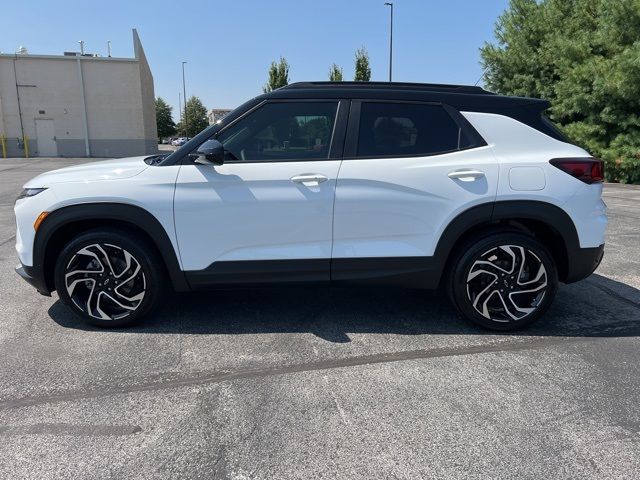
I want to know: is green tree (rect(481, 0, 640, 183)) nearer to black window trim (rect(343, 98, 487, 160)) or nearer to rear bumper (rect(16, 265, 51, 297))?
black window trim (rect(343, 98, 487, 160))

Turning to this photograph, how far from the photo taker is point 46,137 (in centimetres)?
3144

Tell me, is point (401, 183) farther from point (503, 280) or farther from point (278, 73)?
point (278, 73)

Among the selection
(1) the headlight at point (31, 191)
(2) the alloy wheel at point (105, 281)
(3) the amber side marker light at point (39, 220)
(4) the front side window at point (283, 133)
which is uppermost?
(4) the front side window at point (283, 133)

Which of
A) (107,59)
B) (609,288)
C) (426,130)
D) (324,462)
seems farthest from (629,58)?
(107,59)

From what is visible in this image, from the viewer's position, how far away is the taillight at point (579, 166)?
351cm

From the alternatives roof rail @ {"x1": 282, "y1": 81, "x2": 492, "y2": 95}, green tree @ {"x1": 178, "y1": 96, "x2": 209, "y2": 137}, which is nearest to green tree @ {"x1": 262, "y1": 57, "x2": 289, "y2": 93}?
roof rail @ {"x1": 282, "y1": 81, "x2": 492, "y2": 95}

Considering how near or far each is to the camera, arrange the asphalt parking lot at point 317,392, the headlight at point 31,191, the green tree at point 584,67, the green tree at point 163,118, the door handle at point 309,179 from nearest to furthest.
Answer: the asphalt parking lot at point 317,392 < the door handle at point 309,179 < the headlight at point 31,191 < the green tree at point 584,67 < the green tree at point 163,118

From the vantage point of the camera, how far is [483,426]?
2543 millimetres

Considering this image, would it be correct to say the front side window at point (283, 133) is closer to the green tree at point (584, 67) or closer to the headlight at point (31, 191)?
the headlight at point (31, 191)

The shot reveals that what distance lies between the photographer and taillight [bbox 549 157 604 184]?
138 inches

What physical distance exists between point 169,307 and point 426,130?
8.67 ft

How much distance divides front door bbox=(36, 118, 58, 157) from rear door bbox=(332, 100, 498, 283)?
33.6 meters

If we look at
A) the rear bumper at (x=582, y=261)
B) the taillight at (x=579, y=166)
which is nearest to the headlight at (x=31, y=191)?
the taillight at (x=579, y=166)

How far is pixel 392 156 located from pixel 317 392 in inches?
70.2
